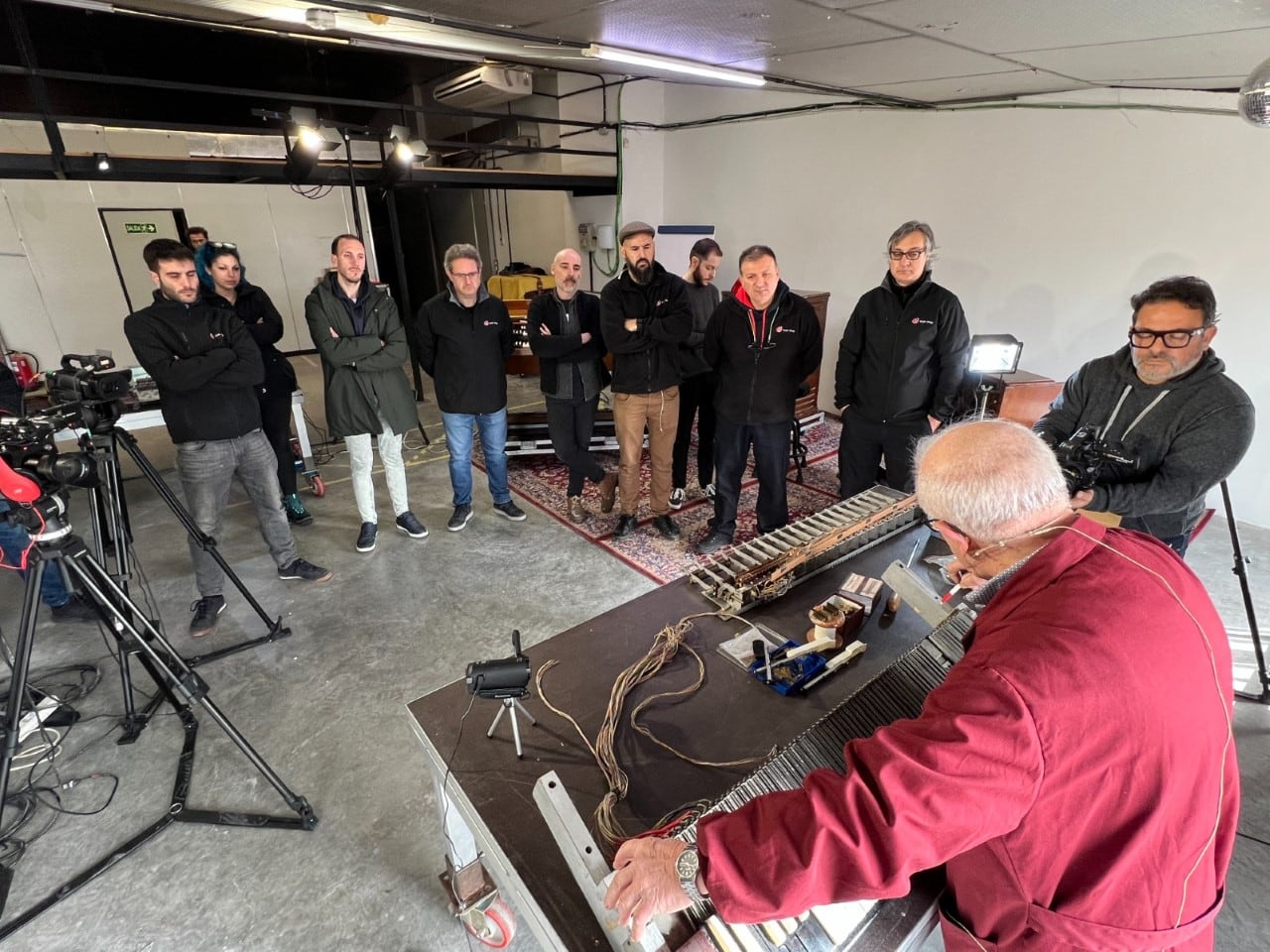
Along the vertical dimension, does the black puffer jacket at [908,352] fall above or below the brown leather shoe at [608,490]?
above

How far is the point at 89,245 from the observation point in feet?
19.6

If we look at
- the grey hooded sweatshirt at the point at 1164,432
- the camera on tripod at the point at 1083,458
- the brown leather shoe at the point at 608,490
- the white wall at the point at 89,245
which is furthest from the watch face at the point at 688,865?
the white wall at the point at 89,245

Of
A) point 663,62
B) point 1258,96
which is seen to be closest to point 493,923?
point 1258,96

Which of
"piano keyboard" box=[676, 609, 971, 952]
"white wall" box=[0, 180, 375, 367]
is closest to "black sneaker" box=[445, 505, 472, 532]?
"piano keyboard" box=[676, 609, 971, 952]

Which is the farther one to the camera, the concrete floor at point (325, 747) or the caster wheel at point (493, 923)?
the concrete floor at point (325, 747)

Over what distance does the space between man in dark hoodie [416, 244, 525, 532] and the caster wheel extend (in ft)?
7.77

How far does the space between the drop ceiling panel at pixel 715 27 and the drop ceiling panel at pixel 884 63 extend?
0.50ft

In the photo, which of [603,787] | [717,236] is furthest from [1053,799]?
[717,236]

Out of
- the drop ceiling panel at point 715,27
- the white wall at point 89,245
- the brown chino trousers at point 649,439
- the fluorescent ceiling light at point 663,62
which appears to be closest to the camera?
the drop ceiling panel at point 715,27

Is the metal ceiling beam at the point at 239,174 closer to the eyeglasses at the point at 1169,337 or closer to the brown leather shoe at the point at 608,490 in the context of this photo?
the brown leather shoe at the point at 608,490

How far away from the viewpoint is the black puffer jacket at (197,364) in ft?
8.07

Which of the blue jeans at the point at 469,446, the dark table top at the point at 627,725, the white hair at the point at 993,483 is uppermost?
the white hair at the point at 993,483

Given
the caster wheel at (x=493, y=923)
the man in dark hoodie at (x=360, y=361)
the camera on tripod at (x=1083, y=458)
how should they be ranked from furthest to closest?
the man in dark hoodie at (x=360, y=361) → the camera on tripod at (x=1083, y=458) → the caster wheel at (x=493, y=923)

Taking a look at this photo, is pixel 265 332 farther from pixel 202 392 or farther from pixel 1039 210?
pixel 1039 210
